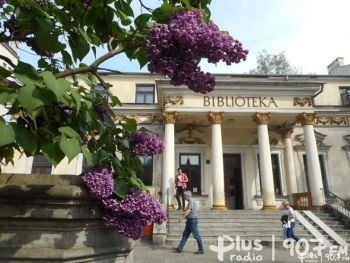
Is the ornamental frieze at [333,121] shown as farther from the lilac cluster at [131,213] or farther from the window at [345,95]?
the lilac cluster at [131,213]

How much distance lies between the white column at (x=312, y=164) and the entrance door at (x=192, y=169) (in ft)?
22.4

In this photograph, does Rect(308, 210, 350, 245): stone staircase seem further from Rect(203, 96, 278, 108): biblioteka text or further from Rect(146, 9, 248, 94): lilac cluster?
Rect(146, 9, 248, 94): lilac cluster

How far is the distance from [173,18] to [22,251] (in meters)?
1.57

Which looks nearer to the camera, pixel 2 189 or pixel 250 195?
pixel 2 189

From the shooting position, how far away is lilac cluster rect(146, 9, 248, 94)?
170cm

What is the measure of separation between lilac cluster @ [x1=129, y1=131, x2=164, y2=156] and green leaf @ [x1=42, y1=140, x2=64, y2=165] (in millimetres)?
803

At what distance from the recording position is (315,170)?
1784 cm

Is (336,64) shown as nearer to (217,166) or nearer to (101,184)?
(217,166)

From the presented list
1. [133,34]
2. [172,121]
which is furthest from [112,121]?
[172,121]

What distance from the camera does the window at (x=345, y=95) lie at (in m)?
23.6

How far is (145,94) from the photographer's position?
950 inches

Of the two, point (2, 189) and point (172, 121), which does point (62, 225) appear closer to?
point (2, 189)

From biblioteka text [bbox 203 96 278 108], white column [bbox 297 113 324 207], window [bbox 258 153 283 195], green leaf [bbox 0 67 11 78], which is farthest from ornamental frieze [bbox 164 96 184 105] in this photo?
green leaf [bbox 0 67 11 78]

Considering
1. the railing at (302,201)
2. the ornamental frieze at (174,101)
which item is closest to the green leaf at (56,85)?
the ornamental frieze at (174,101)
